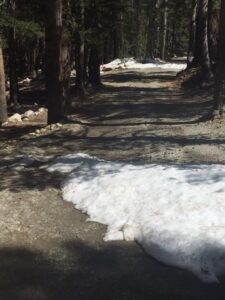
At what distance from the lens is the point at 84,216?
7859 mm

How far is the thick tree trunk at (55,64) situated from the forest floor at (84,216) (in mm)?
616

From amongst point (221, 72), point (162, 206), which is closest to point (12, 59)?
point (221, 72)

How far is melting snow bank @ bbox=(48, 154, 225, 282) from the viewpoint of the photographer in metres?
6.26

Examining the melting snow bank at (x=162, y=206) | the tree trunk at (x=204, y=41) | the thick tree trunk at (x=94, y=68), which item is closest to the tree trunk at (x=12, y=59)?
the thick tree trunk at (x=94, y=68)

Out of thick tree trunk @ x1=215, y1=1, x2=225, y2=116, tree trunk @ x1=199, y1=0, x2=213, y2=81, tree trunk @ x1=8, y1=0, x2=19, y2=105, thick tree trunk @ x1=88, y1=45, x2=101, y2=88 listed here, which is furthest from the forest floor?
thick tree trunk @ x1=88, y1=45, x2=101, y2=88

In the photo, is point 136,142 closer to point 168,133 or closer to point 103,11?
point 168,133

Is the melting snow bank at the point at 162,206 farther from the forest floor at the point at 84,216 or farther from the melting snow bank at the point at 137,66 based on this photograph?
the melting snow bank at the point at 137,66

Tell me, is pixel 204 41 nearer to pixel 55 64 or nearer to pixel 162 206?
pixel 55 64

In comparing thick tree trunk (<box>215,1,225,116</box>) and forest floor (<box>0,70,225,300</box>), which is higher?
thick tree trunk (<box>215,1,225,116</box>)

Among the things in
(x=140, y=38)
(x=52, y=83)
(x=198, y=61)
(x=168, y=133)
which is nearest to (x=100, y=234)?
(x=168, y=133)

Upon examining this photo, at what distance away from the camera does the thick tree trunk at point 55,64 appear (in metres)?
14.5

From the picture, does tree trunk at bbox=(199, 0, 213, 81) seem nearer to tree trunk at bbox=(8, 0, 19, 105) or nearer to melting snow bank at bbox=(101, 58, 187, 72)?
tree trunk at bbox=(8, 0, 19, 105)

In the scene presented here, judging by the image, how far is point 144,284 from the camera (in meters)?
5.82

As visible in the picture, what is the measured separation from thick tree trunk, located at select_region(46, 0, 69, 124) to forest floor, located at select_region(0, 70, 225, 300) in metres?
0.62
